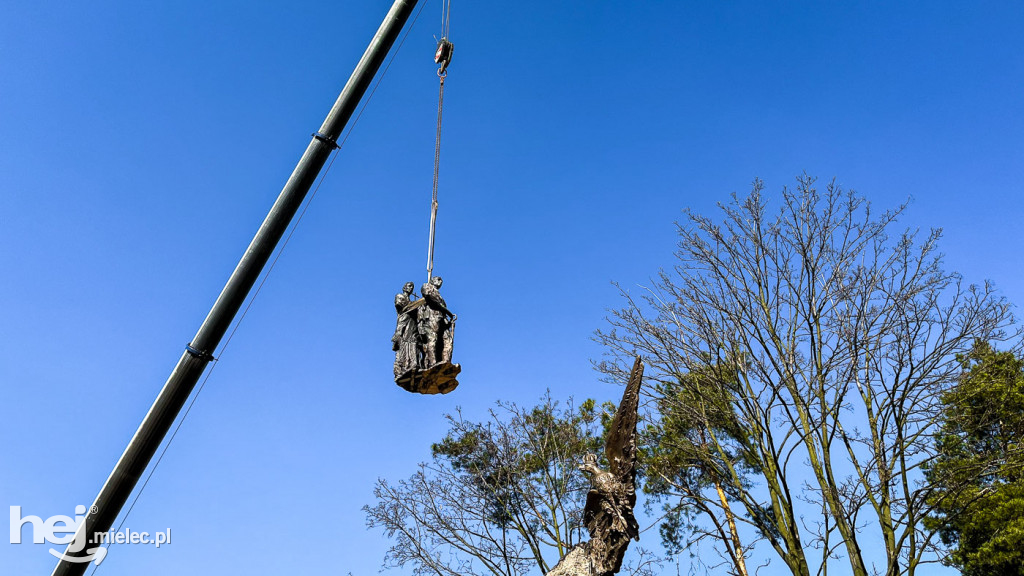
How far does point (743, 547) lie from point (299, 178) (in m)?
10.6

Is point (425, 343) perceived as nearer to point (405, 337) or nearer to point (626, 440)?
point (405, 337)

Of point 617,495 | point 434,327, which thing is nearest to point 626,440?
point 617,495

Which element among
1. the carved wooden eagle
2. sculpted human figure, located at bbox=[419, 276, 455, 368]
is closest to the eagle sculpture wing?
the carved wooden eagle

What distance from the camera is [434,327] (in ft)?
26.6

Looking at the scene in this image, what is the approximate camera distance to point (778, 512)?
12789mm

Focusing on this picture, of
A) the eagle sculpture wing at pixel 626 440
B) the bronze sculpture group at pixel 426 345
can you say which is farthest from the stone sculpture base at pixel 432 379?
the eagle sculpture wing at pixel 626 440

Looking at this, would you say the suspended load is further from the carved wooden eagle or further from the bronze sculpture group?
the carved wooden eagle

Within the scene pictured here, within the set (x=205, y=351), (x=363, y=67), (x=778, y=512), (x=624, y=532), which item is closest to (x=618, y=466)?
(x=624, y=532)

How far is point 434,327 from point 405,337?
0.33 meters

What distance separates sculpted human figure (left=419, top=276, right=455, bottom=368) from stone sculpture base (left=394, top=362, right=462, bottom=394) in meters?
0.08

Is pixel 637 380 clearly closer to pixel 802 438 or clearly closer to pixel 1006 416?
pixel 802 438

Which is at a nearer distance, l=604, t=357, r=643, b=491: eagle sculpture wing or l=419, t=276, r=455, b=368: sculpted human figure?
l=419, t=276, r=455, b=368: sculpted human figure

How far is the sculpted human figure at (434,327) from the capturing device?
799cm

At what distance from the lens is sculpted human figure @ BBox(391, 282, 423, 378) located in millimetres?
7996
